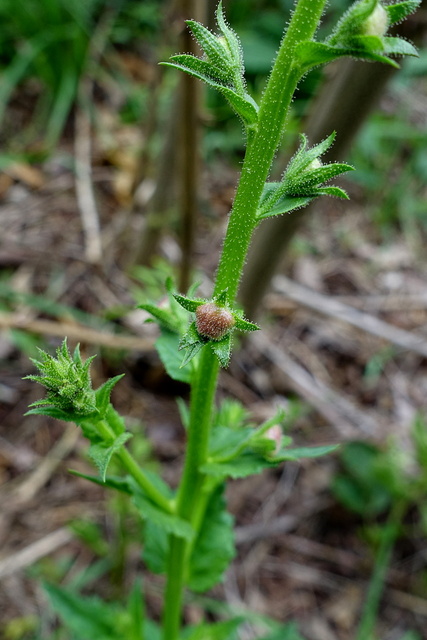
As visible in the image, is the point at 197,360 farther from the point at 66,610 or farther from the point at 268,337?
the point at 268,337

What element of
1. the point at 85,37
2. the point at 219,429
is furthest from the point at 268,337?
the point at 85,37

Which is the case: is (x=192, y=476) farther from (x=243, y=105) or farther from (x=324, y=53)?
(x=324, y=53)

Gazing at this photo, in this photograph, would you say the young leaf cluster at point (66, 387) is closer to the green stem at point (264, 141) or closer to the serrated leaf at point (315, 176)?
the green stem at point (264, 141)

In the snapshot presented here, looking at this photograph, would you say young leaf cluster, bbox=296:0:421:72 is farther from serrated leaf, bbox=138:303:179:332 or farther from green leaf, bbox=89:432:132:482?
green leaf, bbox=89:432:132:482

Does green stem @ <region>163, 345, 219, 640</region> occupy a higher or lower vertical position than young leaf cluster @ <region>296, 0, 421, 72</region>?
lower

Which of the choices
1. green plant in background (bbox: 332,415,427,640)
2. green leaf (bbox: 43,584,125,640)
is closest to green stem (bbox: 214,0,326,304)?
green leaf (bbox: 43,584,125,640)

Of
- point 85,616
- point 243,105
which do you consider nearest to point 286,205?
point 243,105
